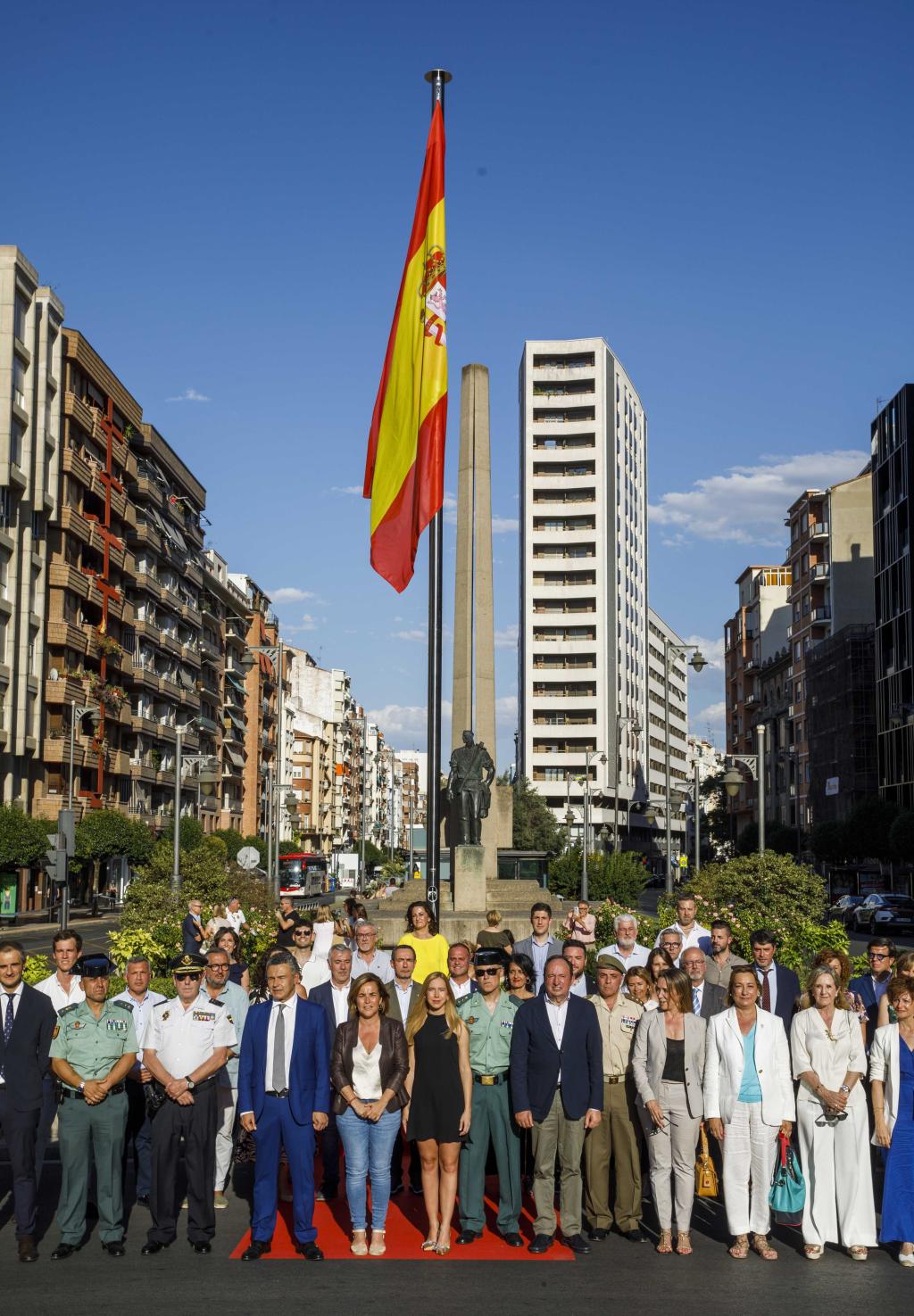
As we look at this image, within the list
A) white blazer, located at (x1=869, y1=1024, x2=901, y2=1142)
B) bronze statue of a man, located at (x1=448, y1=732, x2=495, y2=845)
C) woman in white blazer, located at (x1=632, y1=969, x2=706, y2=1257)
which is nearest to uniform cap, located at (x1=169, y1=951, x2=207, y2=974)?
woman in white blazer, located at (x1=632, y1=969, x2=706, y2=1257)

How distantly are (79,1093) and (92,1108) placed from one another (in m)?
0.12

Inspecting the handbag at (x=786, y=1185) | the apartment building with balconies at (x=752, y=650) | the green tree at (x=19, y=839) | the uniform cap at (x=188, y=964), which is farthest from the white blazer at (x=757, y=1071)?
the apartment building with balconies at (x=752, y=650)

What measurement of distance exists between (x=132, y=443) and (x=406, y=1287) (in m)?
72.0

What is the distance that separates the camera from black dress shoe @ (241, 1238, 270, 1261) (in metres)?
8.34

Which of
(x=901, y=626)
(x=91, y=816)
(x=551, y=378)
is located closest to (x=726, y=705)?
(x=551, y=378)

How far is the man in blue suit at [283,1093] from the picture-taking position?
27.8ft

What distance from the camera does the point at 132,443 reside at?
7625cm

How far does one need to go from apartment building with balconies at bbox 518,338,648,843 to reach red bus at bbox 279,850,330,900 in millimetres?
24850

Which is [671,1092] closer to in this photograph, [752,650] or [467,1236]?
[467,1236]

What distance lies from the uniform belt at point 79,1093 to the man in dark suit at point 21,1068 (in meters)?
0.17

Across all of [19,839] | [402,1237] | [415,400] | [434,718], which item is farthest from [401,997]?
[19,839]

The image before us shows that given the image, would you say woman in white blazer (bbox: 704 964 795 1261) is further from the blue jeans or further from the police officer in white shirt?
the police officer in white shirt

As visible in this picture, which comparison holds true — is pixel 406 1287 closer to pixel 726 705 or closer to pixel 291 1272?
pixel 291 1272

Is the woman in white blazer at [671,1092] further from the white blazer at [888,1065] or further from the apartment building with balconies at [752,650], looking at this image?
the apartment building with balconies at [752,650]
